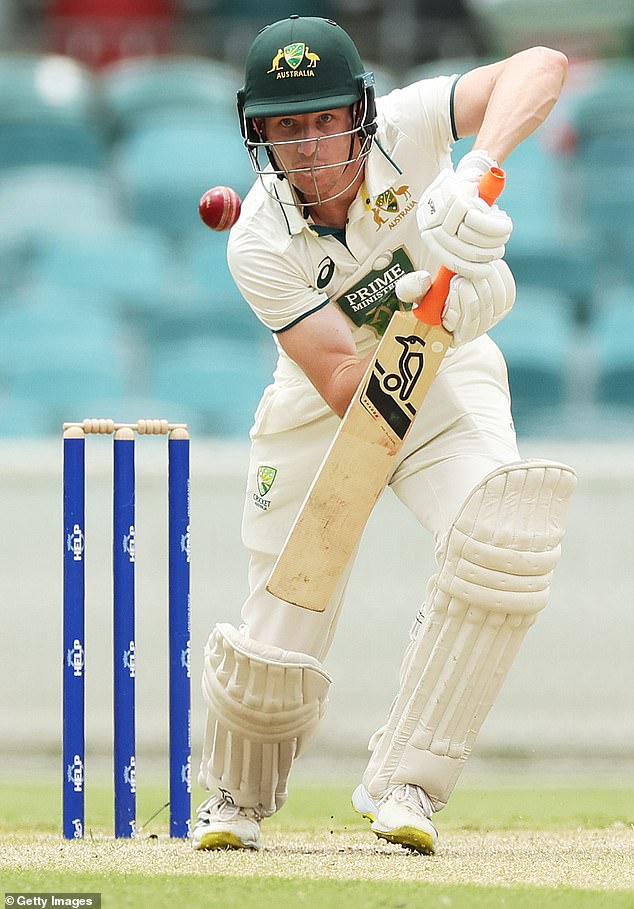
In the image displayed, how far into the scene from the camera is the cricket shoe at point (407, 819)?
231 centimetres

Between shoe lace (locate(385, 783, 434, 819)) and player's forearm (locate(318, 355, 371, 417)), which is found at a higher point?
player's forearm (locate(318, 355, 371, 417))

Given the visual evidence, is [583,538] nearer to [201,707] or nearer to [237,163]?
[201,707]

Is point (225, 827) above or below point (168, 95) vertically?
below

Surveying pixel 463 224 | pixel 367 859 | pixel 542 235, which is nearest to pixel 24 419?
pixel 542 235

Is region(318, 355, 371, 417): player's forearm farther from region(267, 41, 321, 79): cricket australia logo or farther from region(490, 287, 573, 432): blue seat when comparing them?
region(490, 287, 573, 432): blue seat

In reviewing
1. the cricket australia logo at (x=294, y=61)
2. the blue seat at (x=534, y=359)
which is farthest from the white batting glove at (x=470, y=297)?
the blue seat at (x=534, y=359)

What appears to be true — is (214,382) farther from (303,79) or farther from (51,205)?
(303,79)

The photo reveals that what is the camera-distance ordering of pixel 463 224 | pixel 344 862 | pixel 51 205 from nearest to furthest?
1. pixel 463 224
2. pixel 344 862
3. pixel 51 205

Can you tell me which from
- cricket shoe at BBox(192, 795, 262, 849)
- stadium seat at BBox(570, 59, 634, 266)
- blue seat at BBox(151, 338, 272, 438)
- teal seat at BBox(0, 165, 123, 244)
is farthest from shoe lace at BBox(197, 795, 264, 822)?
stadium seat at BBox(570, 59, 634, 266)

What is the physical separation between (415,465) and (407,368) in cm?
24

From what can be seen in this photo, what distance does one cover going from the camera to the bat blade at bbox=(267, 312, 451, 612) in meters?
2.36

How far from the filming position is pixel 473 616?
7.73 feet

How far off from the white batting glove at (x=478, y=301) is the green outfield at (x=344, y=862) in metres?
0.82

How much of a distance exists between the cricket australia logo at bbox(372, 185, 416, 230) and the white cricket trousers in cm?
26
